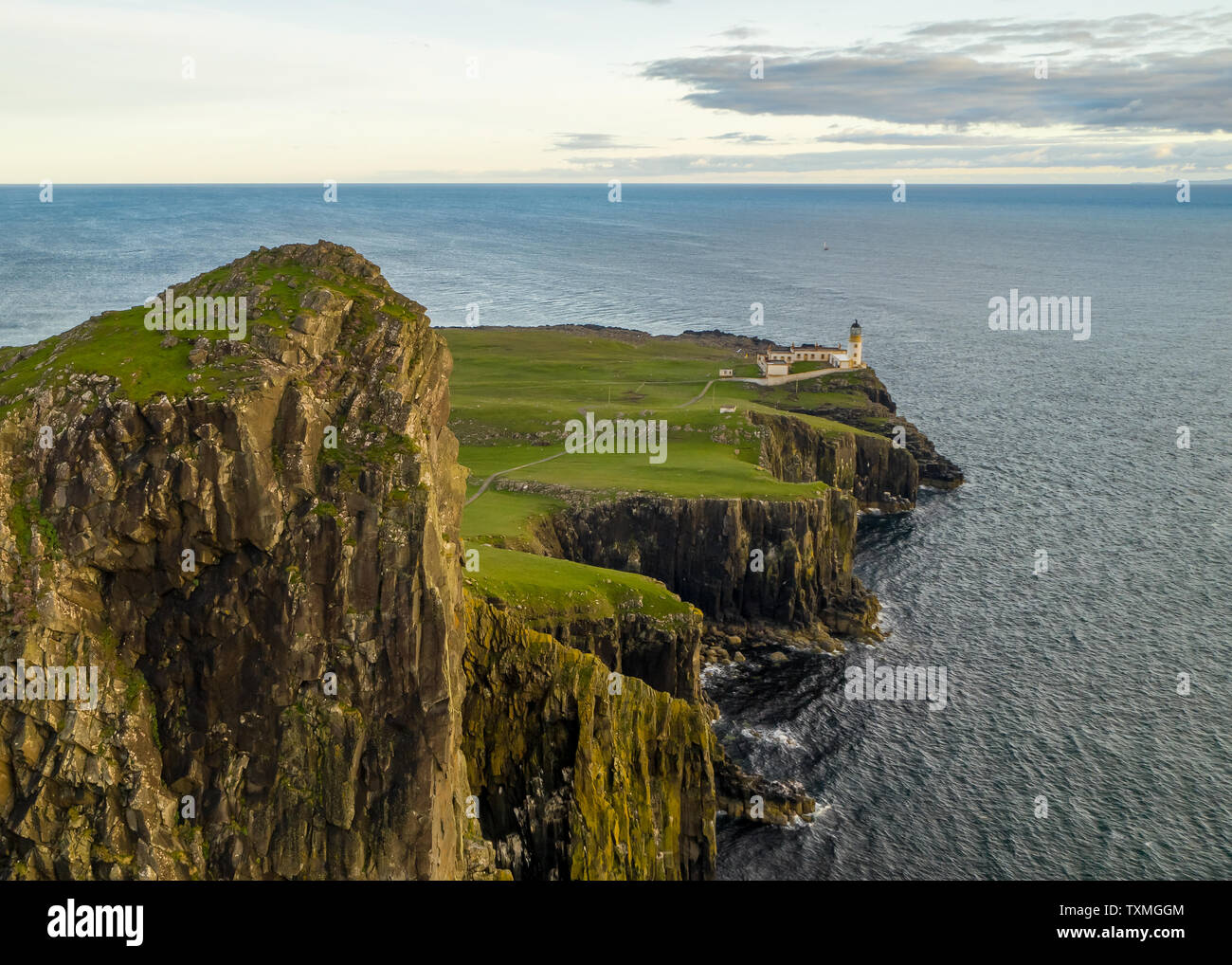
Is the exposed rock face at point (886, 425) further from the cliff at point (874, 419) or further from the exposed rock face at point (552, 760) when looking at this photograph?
the exposed rock face at point (552, 760)

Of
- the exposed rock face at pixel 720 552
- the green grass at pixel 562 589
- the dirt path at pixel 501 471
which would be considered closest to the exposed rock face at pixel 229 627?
the green grass at pixel 562 589

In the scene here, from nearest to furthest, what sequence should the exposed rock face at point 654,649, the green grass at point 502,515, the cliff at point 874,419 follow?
the exposed rock face at point 654,649 < the green grass at point 502,515 < the cliff at point 874,419

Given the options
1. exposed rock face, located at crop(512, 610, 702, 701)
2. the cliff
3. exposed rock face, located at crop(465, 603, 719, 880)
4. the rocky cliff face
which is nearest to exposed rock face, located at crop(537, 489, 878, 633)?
exposed rock face, located at crop(512, 610, 702, 701)

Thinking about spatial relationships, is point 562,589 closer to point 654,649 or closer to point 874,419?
point 654,649

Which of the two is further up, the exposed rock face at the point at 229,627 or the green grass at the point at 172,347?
the green grass at the point at 172,347

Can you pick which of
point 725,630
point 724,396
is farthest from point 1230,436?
point 725,630

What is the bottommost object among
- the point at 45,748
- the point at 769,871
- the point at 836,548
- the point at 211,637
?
the point at 769,871
